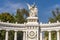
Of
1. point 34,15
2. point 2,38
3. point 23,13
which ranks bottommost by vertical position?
point 2,38

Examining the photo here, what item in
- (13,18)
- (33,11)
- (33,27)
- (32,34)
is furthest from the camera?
(13,18)

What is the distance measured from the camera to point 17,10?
86062 mm

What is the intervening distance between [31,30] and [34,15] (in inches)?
167

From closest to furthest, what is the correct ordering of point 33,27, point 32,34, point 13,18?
1. point 32,34
2. point 33,27
3. point 13,18

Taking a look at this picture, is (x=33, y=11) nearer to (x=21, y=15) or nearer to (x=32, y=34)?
(x=32, y=34)

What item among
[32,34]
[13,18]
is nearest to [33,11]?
[32,34]

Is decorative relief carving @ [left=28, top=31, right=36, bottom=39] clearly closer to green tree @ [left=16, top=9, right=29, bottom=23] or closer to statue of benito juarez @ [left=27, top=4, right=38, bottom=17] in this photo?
statue of benito juarez @ [left=27, top=4, right=38, bottom=17]

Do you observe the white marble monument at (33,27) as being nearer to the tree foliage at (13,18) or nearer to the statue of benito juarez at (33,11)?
the statue of benito juarez at (33,11)

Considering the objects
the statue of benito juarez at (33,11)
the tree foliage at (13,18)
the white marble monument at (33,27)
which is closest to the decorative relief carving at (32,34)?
the white marble monument at (33,27)

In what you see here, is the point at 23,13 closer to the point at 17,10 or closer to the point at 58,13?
the point at 17,10

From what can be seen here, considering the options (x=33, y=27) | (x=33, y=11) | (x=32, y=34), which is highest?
(x=33, y=11)

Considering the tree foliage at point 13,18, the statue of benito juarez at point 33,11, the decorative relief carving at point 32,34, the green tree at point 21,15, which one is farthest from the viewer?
the green tree at point 21,15

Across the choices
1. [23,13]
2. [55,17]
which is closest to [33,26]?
[55,17]

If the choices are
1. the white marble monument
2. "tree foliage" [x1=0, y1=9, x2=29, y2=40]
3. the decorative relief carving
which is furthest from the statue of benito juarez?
"tree foliage" [x1=0, y1=9, x2=29, y2=40]
